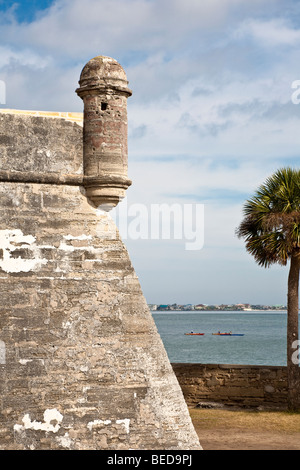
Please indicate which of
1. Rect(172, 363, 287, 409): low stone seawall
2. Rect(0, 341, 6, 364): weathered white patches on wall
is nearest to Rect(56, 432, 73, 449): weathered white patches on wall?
Rect(0, 341, 6, 364): weathered white patches on wall

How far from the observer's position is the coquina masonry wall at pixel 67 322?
781cm

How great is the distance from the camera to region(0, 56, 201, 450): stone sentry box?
7.82 m

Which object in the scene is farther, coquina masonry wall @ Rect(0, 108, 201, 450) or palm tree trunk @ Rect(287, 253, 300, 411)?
palm tree trunk @ Rect(287, 253, 300, 411)

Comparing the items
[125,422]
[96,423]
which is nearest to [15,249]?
[96,423]

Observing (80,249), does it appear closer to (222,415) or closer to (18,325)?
(18,325)

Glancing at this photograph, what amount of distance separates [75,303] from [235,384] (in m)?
10.4

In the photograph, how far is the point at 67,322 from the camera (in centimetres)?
811

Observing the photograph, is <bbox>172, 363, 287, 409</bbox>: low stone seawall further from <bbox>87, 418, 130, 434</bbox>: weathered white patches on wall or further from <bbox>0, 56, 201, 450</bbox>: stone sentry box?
<bbox>87, 418, 130, 434</bbox>: weathered white patches on wall

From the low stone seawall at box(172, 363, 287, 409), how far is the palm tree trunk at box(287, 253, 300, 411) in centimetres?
57

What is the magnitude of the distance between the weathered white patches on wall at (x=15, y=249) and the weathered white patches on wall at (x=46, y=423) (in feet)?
5.52

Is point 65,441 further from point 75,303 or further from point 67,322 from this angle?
point 75,303

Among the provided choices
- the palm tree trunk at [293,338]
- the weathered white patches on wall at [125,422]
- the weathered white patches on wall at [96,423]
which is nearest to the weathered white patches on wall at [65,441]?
the weathered white patches on wall at [96,423]

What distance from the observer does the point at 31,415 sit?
7.71 m

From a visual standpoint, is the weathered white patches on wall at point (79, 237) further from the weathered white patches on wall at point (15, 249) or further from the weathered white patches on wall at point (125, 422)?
the weathered white patches on wall at point (125, 422)
